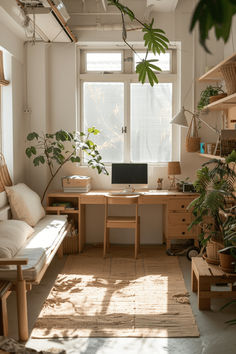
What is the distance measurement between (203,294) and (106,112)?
3.22 metres

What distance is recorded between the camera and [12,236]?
3.64 m

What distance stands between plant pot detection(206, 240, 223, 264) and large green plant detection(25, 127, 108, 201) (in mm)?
1991

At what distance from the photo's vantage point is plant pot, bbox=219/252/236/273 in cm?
339

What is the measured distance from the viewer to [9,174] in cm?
507

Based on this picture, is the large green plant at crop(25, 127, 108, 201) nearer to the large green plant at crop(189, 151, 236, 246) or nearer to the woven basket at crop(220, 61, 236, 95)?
the large green plant at crop(189, 151, 236, 246)

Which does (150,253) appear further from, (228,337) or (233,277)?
(228,337)

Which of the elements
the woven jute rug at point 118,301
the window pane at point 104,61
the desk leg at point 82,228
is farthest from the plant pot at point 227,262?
the window pane at point 104,61

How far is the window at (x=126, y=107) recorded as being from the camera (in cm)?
580

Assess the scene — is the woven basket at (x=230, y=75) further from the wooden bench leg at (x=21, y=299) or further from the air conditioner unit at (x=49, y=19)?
the wooden bench leg at (x=21, y=299)

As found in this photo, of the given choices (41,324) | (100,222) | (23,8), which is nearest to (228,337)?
(41,324)

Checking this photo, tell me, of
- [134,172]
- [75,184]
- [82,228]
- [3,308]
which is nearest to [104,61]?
[134,172]

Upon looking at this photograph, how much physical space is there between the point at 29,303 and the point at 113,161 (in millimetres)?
2732

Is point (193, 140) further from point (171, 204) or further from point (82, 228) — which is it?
point (82, 228)

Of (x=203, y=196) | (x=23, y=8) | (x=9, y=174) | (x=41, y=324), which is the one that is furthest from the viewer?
(x=9, y=174)
